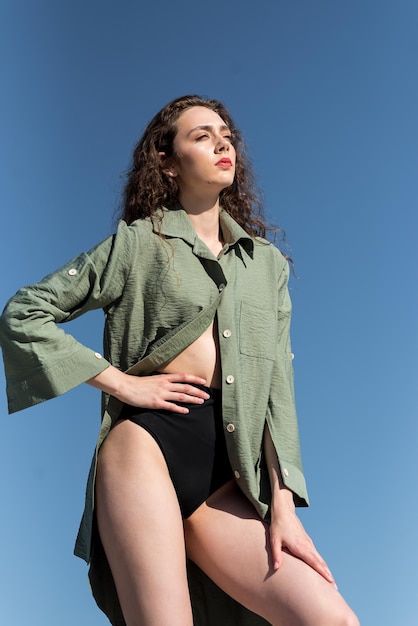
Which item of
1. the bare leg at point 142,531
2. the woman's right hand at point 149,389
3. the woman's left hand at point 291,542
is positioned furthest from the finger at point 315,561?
the woman's right hand at point 149,389

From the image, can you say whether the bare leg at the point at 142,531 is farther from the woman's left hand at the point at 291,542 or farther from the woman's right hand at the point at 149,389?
the woman's left hand at the point at 291,542

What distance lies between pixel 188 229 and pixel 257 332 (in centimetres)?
63

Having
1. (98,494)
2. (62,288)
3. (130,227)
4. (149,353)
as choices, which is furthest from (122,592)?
(130,227)

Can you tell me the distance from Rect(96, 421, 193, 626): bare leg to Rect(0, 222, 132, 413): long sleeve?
0.37m

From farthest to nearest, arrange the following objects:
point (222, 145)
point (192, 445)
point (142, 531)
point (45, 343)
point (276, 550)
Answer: point (222, 145)
point (192, 445)
point (45, 343)
point (276, 550)
point (142, 531)

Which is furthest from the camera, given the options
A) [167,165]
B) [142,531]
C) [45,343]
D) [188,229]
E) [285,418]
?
[167,165]

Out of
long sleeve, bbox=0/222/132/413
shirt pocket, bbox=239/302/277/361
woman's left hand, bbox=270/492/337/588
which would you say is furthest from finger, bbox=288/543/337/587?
long sleeve, bbox=0/222/132/413

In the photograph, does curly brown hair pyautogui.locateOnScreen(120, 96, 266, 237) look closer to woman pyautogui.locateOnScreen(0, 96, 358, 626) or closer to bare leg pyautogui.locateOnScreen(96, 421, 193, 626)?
woman pyautogui.locateOnScreen(0, 96, 358, 626)

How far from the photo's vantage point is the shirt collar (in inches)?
162

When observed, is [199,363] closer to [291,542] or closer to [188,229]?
[188,229]

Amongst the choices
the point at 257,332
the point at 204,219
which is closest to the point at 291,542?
the point at 257,332

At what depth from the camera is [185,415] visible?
3.82 meters

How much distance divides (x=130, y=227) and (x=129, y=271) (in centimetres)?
24

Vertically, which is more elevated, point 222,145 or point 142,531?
point 222,145
